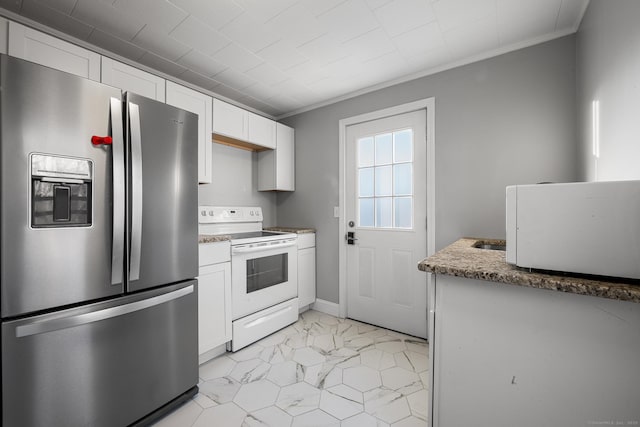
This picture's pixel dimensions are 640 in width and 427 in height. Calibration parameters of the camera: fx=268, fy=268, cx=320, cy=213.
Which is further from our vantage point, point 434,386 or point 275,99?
point 275,99

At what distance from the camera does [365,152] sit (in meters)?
2.87

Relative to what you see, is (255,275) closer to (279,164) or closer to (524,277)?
(279,164)

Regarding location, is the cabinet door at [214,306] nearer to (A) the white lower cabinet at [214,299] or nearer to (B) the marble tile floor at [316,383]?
(A) the white lower cabinet at [214,299]

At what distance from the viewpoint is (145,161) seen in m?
1.45

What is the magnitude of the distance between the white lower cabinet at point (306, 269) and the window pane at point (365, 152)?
1024mm

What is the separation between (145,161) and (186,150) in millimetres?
270

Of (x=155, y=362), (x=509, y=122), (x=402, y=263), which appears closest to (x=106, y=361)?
(x=155, y=362)

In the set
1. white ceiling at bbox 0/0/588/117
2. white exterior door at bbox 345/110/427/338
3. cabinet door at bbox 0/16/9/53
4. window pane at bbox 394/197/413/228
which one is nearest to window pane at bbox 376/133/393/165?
white exterior door at bbox 345/110/427/338

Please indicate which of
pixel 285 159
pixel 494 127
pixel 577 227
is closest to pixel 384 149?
pixel 494 127

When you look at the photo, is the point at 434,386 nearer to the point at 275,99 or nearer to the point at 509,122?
the point at 509,122

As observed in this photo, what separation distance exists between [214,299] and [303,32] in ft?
6.81

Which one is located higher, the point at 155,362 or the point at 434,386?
the point at 434,386

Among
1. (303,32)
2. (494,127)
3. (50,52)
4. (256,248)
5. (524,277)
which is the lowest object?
(256,248)

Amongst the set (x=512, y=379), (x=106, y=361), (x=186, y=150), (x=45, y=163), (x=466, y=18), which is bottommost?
(x=106, y=361)
